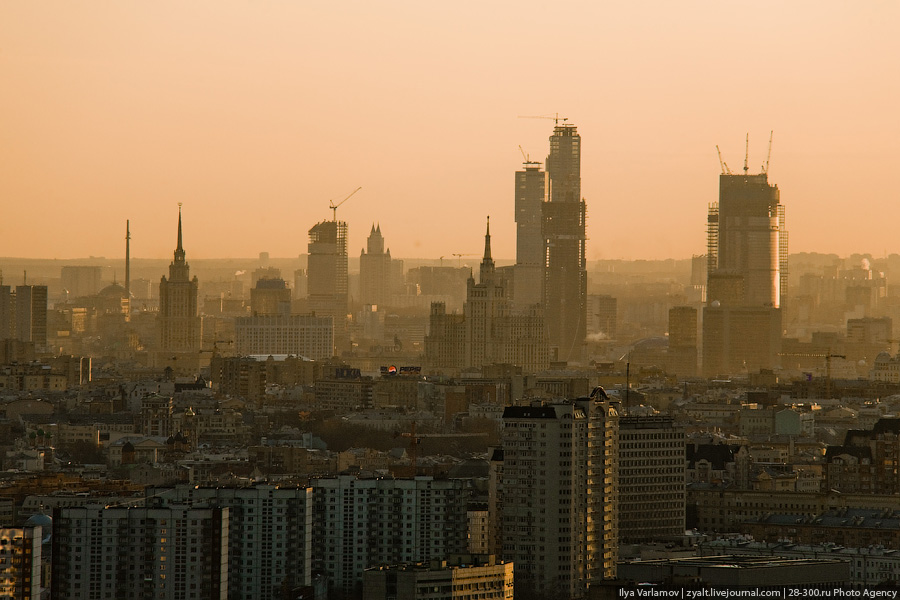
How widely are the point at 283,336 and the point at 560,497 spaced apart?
5064 inches

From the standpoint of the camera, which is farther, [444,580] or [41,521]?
[41,521]

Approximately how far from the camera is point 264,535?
57562 millimetres

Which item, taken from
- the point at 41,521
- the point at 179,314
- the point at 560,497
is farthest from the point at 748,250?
the point at 41,521

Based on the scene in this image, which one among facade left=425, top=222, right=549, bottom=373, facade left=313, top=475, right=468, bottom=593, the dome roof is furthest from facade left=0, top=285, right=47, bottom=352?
the dome roof

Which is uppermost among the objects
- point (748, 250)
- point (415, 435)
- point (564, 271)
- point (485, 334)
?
point (748, 250)

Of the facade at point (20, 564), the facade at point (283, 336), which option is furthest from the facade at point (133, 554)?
the facade at point (283, 336)

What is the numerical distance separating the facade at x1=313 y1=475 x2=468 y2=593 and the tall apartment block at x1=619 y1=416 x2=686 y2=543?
17.4ft

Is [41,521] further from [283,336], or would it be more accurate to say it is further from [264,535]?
[283,336]

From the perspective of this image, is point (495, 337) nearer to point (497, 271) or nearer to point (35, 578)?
point (497, 271)

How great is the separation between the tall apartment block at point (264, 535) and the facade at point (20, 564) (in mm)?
4917

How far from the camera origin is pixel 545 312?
7451 inches

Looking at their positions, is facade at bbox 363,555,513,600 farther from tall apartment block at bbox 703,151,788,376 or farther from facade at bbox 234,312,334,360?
facade at bbox 234,312,334,360

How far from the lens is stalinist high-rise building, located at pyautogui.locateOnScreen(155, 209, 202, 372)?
17901 cm

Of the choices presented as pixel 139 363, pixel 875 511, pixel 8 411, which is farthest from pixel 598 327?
pixel 875 511
